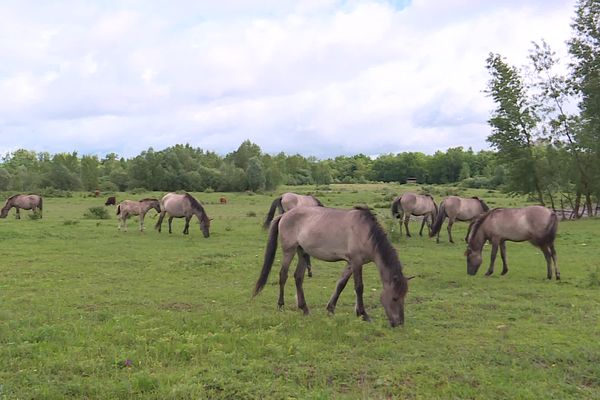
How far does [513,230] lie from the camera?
1185 centimetres

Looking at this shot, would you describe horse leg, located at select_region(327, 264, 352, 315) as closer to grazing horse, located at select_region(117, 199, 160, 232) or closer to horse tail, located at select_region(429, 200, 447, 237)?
horse tail, located at select_region(429, 200, 447, 237)

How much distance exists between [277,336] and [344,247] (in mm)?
1954

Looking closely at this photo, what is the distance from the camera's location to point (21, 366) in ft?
17.1

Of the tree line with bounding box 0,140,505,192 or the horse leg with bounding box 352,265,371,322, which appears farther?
the tree line with bounding box 0,140,505,192

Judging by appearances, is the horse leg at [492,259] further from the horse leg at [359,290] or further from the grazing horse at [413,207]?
the grazing horse at [413,207]

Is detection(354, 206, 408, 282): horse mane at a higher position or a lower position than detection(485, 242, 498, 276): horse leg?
higher

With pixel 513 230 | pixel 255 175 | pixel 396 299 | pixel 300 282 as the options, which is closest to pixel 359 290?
pixel 396 299

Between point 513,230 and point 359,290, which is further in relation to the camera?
point 513,230

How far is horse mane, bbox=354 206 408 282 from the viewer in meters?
7.21

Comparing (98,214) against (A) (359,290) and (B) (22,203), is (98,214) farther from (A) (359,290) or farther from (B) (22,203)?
(A) (359,290)

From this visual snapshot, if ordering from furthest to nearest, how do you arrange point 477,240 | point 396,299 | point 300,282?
point 477,240 → point 300,282 → point 396,299

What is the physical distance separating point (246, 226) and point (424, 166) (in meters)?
98.8

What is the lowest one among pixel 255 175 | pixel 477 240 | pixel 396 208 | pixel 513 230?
pixel 477 240

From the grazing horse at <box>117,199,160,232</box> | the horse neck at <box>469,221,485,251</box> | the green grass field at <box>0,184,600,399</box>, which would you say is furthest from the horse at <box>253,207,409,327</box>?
the grazing horse at <box>117,199,160,232</box>
